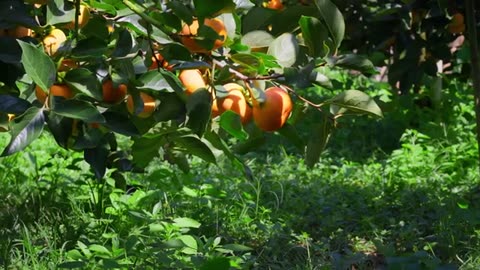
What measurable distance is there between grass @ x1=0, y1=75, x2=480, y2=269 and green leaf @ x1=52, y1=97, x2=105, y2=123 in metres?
0.85

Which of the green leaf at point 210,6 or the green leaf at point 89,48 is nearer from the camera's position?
the green leaf at point 210,6

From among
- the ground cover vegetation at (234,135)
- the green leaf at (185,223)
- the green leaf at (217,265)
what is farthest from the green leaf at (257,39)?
the green leaf at (185,223)

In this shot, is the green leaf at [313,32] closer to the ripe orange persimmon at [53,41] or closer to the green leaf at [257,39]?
the green leaf at [257,39]

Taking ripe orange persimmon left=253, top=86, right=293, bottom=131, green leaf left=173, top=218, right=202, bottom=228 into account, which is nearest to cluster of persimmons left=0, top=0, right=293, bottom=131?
ripe orange persimmon left=253, top=86, right=293, bottom=131

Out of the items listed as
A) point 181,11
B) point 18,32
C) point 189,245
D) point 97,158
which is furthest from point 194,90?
point 189,245

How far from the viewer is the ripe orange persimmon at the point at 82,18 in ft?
5.65

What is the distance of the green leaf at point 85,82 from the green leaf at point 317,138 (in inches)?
15.4

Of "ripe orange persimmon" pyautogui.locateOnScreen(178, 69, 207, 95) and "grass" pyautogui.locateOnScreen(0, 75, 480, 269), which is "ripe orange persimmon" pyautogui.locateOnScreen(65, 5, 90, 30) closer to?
"ripe orange persimmon" pyautogui.locateOnScreen(178, 69, 207, 95)

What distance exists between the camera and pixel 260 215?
3.61 metres

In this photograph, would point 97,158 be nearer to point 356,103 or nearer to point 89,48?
point 89,48

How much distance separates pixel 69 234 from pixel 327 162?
2.01 m

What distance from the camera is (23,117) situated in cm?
140

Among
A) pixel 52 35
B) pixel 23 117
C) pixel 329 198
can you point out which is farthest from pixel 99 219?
pixel 23 117

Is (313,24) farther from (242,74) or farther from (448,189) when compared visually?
(448,189)
